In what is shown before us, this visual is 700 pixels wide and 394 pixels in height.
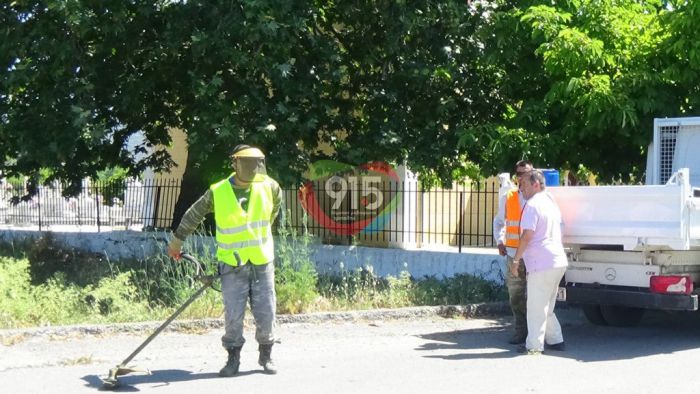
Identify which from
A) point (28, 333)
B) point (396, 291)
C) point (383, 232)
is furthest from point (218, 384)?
point (383, 232)

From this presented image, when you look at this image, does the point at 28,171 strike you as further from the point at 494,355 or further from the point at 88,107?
the point at 494,355

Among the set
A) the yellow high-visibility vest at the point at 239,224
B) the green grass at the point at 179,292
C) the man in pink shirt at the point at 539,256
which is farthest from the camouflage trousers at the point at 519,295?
the yellow high-visibility vest at the point at 239,224

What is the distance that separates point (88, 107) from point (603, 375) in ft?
28.6

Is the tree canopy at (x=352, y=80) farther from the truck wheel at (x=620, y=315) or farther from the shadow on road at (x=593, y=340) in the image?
the shadow on road at (x=593, y=340)

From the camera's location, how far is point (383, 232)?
18.2 meters

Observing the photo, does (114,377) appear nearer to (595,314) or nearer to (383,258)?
(595,314)

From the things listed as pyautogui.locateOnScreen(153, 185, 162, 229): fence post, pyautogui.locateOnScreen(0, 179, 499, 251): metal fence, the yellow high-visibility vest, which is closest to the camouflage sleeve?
Answer: the yellow high-visibility vest

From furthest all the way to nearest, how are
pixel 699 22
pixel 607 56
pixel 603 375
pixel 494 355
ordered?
pixel 607 56 → pixel 699 22 → pixel 494 355 → pixel 603 375

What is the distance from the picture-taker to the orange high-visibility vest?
8984mm

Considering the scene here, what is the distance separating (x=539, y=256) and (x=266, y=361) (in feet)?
9.17

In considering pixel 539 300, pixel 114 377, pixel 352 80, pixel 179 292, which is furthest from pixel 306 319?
pixel 352 80

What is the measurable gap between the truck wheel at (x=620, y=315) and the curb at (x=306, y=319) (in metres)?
1.32

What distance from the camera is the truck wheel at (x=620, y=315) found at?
34.4ft

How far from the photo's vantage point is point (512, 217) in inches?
358
